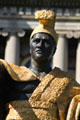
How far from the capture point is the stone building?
85.1ft

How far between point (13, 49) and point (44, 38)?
22285mm

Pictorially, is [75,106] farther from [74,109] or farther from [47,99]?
[47,99]

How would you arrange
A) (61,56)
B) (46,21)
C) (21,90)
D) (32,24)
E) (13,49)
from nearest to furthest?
(21,90) → (46,21) → (61,56) → (13,49) → (32,24)

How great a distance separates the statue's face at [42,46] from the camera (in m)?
3.95

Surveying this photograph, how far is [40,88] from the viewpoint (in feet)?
12.7

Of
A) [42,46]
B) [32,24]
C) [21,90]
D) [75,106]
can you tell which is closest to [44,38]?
[42,46]

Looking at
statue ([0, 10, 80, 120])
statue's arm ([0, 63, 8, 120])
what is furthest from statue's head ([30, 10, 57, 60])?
statue's arm ([0, 63, 8, 120])

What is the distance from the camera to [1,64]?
3809 mm

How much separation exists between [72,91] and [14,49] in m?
22.4

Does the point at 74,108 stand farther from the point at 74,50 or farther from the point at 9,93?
the point at 74,50

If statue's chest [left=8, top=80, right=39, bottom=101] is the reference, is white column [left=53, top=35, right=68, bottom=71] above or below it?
below

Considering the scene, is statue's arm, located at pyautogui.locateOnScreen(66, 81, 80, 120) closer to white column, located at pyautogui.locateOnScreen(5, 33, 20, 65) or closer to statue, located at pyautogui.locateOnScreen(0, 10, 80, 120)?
statue, located at pyautogui.locateOnScreen(0, 10, 80, 120)

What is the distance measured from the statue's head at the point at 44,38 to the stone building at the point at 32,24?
21204 millimetres

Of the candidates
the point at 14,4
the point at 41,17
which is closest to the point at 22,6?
the point at 14,4
